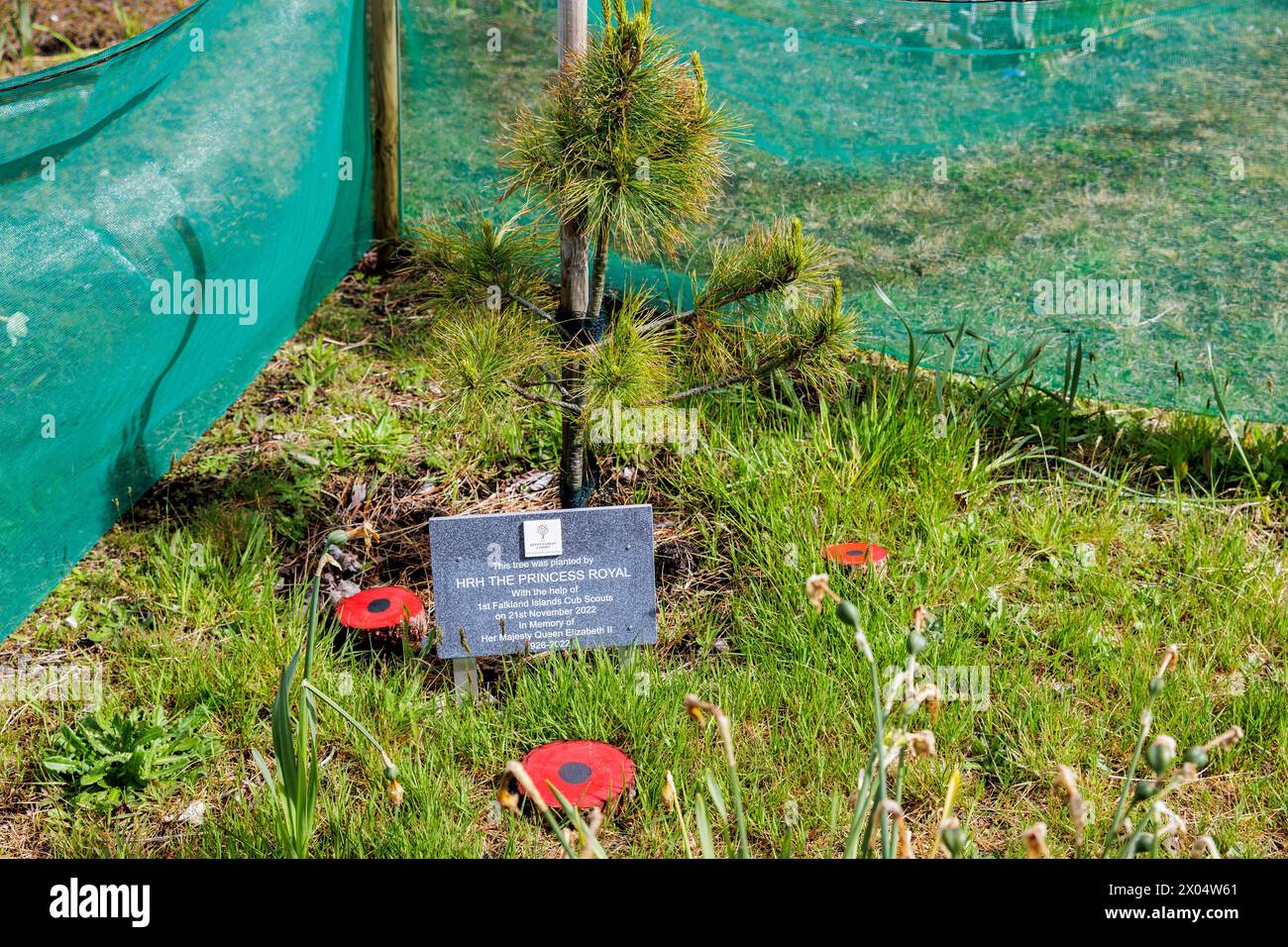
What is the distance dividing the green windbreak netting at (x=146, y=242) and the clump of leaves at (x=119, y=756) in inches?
16.2

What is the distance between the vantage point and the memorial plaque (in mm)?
2254

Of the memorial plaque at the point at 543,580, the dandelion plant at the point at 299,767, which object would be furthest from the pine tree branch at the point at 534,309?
the dandelion plant at the point at 299,767

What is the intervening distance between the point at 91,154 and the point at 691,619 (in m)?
1.63

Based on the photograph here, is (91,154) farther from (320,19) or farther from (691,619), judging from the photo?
(691,619)

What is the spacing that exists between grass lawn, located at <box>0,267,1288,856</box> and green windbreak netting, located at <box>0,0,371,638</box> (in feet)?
0.59

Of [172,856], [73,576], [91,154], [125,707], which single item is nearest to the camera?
[172,856]

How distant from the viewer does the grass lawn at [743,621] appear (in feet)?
6.66

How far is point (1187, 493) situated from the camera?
2961mm

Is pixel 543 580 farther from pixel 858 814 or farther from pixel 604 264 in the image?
pixel 858 814

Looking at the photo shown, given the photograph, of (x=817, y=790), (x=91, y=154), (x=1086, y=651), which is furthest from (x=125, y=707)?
(x=1086, y=651)

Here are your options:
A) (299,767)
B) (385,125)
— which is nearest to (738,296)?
(299,767)

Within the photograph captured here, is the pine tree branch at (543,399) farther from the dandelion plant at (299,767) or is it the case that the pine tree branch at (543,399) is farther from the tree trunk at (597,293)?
the dandelion plant at (299,767)

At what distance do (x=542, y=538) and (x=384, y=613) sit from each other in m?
0.36

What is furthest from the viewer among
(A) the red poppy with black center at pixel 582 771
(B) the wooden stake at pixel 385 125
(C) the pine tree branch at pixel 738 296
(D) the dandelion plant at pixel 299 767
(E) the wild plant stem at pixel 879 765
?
(B) the wooden stake at pixel 385 125
